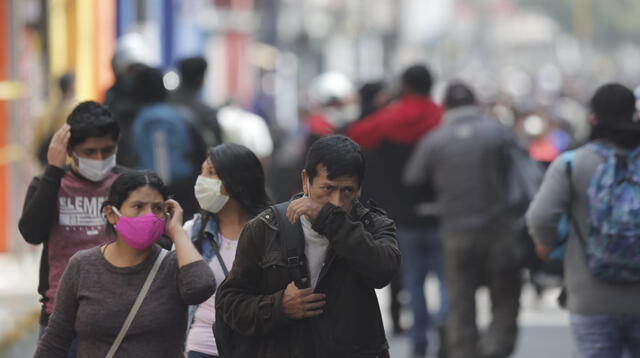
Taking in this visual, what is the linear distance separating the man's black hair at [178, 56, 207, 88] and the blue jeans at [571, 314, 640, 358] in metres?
4.64

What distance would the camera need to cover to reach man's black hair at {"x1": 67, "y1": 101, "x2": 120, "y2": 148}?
6.92 m

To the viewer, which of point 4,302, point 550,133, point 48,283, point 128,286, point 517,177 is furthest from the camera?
point 550,133

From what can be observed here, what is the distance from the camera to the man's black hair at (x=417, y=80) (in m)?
12.4

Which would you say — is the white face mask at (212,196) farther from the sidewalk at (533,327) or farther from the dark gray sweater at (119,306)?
the sidewalk at (533,327)

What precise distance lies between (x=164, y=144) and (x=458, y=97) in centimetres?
195

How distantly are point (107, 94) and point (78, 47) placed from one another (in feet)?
→ 31.8

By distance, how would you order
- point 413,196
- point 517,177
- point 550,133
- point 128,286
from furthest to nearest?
point 550,133 < point 413,196 < point 517,177 < point 128,286

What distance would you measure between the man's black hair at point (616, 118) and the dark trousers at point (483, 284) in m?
3.09

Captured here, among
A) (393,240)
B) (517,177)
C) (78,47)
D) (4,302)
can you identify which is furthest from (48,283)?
(78,47)

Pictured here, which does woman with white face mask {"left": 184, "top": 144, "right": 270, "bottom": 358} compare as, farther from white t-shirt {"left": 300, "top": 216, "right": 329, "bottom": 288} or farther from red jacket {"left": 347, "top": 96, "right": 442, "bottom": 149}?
red jacket {"left": 347, "top": 96, "right": 442, "bottom": 149}

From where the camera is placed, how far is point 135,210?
618 cm

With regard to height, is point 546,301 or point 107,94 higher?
point 107,94

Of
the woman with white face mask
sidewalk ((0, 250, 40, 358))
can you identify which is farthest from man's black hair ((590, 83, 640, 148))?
sidewalk ((0, 250, 40, 358))

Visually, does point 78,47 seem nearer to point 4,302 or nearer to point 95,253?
point 4,302
